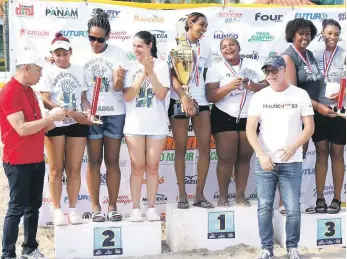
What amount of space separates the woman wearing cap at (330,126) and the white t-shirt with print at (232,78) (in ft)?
2.05

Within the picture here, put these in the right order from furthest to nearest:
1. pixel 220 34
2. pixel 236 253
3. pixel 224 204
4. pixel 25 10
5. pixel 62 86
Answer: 1. pixel 220 34
2. pixel 25 10
3. pixel 224 204
4. pixel 236 253
5. pixel 62 86

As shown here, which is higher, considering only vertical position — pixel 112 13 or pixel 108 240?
pixel 112 13

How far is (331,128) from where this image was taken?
15.7 ft

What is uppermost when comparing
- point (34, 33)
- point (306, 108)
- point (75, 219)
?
point (34, 33)

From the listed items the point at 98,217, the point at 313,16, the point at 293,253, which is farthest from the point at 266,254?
the point at 313,16

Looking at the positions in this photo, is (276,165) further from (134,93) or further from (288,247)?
(134,93)

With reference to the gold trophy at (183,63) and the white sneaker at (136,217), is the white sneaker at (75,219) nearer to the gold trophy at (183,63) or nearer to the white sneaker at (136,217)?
the white sneaker at (136,217)

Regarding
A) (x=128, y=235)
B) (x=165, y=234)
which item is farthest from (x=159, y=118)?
(x=165, y=234)

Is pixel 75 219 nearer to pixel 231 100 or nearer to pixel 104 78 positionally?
pixel 104 78

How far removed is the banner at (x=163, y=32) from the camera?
17.1 feet

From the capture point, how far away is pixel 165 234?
529 centimetres

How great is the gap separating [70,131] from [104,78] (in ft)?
1.75

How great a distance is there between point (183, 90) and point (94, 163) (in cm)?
99

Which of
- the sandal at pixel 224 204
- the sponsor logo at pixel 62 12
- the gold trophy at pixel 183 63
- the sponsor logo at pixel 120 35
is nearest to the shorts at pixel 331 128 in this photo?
the sandal at pixel 224 204
